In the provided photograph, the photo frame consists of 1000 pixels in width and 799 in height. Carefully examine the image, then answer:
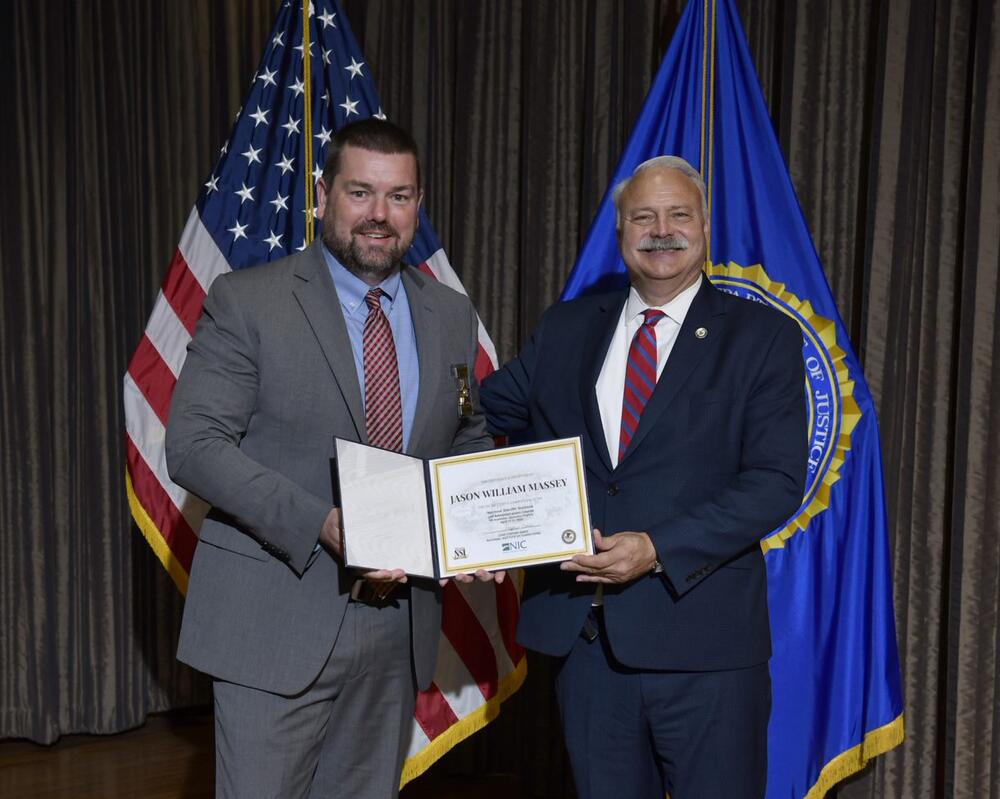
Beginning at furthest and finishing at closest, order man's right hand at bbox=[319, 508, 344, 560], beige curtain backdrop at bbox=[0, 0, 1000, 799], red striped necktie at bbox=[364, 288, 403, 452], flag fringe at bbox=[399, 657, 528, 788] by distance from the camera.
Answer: flag fringe at bbox=[399, 657, 528, 788], beige curtain backdrop at bbox=[0, 0, 1000, 799], red striped necktie at bbox=[364, 288, 403, 452], man's right hand at bbox=[319, 508, 344, 560]

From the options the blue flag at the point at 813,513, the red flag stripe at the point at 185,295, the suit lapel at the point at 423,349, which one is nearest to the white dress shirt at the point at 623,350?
the suit lapel at the point at 423,349

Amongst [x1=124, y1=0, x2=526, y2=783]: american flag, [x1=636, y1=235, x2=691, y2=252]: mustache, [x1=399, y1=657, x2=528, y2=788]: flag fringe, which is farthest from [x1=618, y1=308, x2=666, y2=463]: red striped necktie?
[x1=399, y1=657, x2=528, y2=788]: flag fringe

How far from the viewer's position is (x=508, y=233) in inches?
145

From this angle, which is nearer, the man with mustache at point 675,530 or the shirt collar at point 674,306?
the man with mustache at point 675,530

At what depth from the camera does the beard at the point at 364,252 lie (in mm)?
2125

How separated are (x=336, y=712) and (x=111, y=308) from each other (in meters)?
2.51

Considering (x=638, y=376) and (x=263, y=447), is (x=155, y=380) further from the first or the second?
(x=638, y=376)

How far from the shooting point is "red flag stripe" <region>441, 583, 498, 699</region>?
3.08 metres

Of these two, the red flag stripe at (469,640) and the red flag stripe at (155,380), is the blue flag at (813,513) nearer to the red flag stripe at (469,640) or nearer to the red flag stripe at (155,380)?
the red flag stripe at (469,640)

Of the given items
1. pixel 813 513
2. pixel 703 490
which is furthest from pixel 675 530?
pixel 813 513

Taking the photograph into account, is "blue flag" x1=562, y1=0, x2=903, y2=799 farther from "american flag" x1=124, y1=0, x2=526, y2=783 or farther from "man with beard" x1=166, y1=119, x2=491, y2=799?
"man with beard" x1=166, y1=119, x2=491, y2=799

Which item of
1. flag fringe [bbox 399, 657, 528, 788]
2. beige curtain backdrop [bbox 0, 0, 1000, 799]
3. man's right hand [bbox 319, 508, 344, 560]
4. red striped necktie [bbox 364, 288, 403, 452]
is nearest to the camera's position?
man's right hand [bbox 319, 508, 344, 560]

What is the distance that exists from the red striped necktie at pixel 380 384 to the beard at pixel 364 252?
0.06m

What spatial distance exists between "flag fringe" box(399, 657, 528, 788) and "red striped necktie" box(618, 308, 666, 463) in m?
1.29
